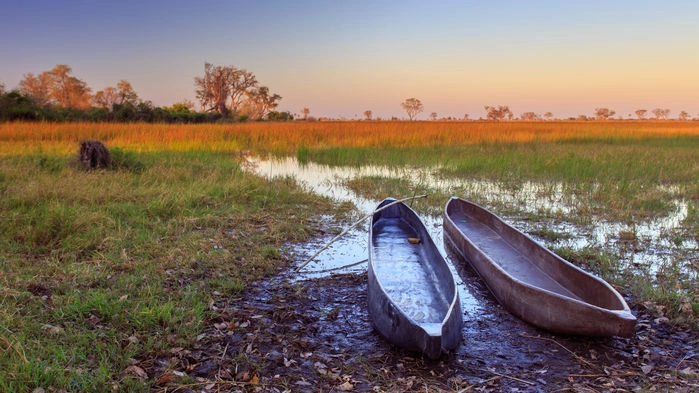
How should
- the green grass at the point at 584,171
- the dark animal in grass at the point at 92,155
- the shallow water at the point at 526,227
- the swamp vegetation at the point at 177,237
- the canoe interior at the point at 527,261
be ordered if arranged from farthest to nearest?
the dark animal in grass at the point at 92,155, the green grass at the point at 584,171, the shallow water at the point at 526,227, the canoe interior at the point at 527,261, the swamp vegetation at the point at 177,237

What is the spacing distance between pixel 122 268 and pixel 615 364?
4.81 meters

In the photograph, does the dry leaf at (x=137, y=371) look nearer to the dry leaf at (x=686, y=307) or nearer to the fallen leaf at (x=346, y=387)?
the fallen leaf at (x=346, y=387)

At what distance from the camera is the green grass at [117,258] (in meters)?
3.34

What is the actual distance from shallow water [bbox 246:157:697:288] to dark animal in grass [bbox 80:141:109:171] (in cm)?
406

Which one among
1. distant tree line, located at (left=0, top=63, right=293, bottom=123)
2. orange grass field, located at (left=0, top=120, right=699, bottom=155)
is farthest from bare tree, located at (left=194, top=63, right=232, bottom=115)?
orange grass field, located at (left=0, top=120, right=699, bottom=155)

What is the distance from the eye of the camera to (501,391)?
3156 millimetres

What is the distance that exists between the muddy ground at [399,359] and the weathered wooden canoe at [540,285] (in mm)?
189

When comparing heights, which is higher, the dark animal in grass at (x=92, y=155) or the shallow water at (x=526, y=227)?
the dark animal in grass at (x=92, y=155)

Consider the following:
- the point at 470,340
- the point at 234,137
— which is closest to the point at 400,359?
the point at 470,340

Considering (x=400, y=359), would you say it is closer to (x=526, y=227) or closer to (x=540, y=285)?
(x=540, y=285)

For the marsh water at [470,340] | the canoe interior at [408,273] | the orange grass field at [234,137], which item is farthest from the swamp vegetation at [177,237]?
the orange grass field at [234,137]

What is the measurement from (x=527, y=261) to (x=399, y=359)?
8.95 feet

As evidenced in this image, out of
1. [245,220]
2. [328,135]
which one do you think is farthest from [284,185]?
[328,135]

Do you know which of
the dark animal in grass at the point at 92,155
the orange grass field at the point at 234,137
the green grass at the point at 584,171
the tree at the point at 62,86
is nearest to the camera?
the green grass at the point at 584,171
